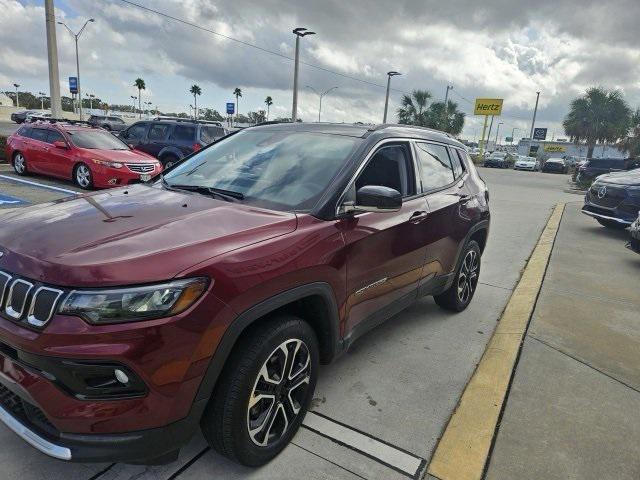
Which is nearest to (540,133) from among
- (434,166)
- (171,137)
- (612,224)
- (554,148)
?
(554,148)

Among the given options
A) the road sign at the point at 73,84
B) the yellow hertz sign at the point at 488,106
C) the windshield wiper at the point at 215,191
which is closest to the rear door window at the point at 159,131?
the windshield wiper at the point at 215,191

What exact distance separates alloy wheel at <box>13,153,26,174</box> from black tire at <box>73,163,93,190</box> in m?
2.02

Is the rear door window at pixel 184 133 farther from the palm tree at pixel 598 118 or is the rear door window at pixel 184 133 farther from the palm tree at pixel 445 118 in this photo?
the palm tree at pixel 598 118

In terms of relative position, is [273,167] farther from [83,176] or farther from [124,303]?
[83,176]

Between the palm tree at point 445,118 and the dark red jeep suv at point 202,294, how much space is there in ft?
143

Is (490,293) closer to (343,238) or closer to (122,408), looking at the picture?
(343,238)

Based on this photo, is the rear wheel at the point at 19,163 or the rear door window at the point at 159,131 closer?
the rear wheel at the point at 19,163

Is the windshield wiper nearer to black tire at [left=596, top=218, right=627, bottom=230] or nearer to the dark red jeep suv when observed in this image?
→ the dark red jeep suv

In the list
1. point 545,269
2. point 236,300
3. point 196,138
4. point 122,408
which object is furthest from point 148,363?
point 196,138

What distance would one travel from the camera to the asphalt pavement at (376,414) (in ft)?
7.64

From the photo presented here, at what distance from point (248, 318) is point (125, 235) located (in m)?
0.68

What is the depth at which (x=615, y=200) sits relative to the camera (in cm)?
909

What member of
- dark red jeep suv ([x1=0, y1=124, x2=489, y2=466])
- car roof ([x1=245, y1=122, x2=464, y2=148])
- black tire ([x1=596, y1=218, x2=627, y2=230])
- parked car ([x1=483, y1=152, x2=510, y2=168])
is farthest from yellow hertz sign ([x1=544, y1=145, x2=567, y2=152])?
dark red jeep suv ([x1=0, y1=124, x2=489, y2=466])

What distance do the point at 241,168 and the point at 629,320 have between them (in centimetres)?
409
